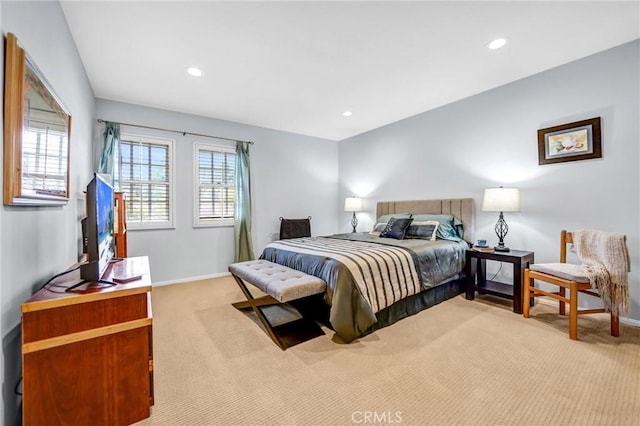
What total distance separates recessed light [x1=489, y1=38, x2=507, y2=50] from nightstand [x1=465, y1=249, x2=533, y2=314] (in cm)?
202

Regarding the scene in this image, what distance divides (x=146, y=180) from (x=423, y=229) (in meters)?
3.92

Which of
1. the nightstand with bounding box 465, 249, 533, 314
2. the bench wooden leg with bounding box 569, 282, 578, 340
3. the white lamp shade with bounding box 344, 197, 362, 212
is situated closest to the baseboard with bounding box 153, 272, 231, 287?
the white lamp shade with bounding box 344, 197, 362, 212

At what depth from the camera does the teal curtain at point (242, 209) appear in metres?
4.40

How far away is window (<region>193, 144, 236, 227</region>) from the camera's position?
420cm

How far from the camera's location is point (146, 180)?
3.84m

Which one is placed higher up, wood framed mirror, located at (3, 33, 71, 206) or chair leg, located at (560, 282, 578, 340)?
wood framed mirror, located at (3, 33, 71, 206)

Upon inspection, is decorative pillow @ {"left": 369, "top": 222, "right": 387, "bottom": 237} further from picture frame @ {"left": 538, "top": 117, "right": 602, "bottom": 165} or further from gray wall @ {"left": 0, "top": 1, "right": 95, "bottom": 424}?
gray wall @ {"left": 0, "top": 1, "right": 95, "bottom": 424}

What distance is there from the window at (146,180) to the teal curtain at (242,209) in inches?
37.9

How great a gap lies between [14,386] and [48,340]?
1.11 ft

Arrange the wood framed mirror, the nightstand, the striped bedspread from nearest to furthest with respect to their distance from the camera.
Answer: the wood framed mirror < the striped bedspread < the nightstand

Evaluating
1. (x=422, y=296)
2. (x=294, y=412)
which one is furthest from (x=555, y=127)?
(x=294, y=412)

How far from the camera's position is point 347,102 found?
3.75 metres

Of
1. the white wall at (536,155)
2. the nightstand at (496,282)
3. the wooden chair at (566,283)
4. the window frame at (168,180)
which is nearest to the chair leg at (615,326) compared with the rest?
the wooden chair at (566,283)

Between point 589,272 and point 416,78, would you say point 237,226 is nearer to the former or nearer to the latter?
point 416,78
